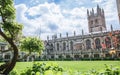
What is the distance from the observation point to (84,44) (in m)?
71.2

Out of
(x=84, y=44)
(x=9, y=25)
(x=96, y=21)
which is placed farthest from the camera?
(x=96, y=21)

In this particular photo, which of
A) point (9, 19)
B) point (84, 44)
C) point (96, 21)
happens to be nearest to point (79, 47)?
point (84, 44)

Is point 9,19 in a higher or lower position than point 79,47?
lower

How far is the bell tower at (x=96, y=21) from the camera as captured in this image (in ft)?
290

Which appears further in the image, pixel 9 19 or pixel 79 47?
pixel 79 47

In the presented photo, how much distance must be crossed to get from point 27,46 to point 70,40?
211 ft

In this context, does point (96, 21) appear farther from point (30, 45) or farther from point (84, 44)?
point (30, 45)

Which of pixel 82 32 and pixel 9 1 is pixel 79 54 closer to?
pixel 82 32

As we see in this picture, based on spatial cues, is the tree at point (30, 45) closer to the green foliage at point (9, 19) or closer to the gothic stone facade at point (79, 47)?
the green foliage at point (9, 19)

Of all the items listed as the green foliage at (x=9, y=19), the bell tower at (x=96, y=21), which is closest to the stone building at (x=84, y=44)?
the bell tower at (x=96, y=21)

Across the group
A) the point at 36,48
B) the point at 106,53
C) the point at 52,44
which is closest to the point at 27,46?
the point at 36,48

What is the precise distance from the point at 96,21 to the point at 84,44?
2247 centimetres

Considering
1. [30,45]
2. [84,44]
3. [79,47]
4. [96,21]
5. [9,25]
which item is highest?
[96,21]

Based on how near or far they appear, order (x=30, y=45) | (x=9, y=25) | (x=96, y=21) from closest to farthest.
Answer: (x=9, y=25)
(x=30, y=45)
(x=96, y=21)
